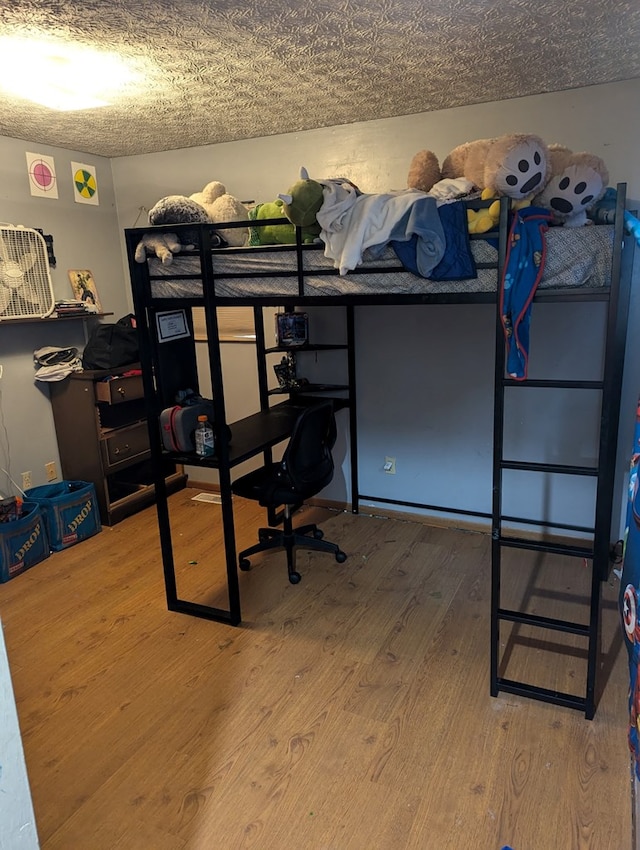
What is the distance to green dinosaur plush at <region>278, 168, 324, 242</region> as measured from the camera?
6.81 feet

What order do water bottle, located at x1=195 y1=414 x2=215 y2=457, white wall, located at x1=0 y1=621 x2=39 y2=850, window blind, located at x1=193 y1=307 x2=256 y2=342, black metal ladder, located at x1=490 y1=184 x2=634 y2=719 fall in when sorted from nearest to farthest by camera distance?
white wall, located at x1=0 y1=621 x2=39 y2=850 < black metal ladder, located at x1=490 y1=184 x2=634 y2=719 < water bottle, located at x1=195 y1=414 x2=215 y2=457 < window blind, located at x1=193 y1=307 x2=256 y2=342

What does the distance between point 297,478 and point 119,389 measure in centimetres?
146

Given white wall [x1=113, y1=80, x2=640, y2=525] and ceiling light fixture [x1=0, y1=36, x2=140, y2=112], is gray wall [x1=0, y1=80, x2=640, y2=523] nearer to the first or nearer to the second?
white wall [x1=113, y1=80, x2=640, y2=525]

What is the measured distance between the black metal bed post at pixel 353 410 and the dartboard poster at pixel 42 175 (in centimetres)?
202

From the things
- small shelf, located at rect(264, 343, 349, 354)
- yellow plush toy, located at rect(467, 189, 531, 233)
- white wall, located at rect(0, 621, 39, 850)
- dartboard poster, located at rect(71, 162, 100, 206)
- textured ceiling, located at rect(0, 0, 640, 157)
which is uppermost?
textured ceiling, located at rect(0, 0, 640, 157)

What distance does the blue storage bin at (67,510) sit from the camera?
136 inches

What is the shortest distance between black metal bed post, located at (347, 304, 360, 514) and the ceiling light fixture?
1.70m

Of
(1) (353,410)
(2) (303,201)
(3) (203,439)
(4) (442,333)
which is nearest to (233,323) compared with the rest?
(1) (353,410)

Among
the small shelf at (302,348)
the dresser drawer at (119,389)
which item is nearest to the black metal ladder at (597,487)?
the small shelf at (302,348)

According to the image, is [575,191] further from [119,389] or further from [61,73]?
[119,389]

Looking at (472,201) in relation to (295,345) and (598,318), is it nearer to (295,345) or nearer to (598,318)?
(598,318)

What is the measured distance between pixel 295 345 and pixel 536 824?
2591 mm

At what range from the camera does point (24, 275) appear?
339cm

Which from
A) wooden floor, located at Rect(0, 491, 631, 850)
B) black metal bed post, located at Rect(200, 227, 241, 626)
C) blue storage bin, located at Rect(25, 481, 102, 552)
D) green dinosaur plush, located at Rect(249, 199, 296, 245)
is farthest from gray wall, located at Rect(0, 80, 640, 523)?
black metal bed post, located at Rect(200, 227, 241, 626)
